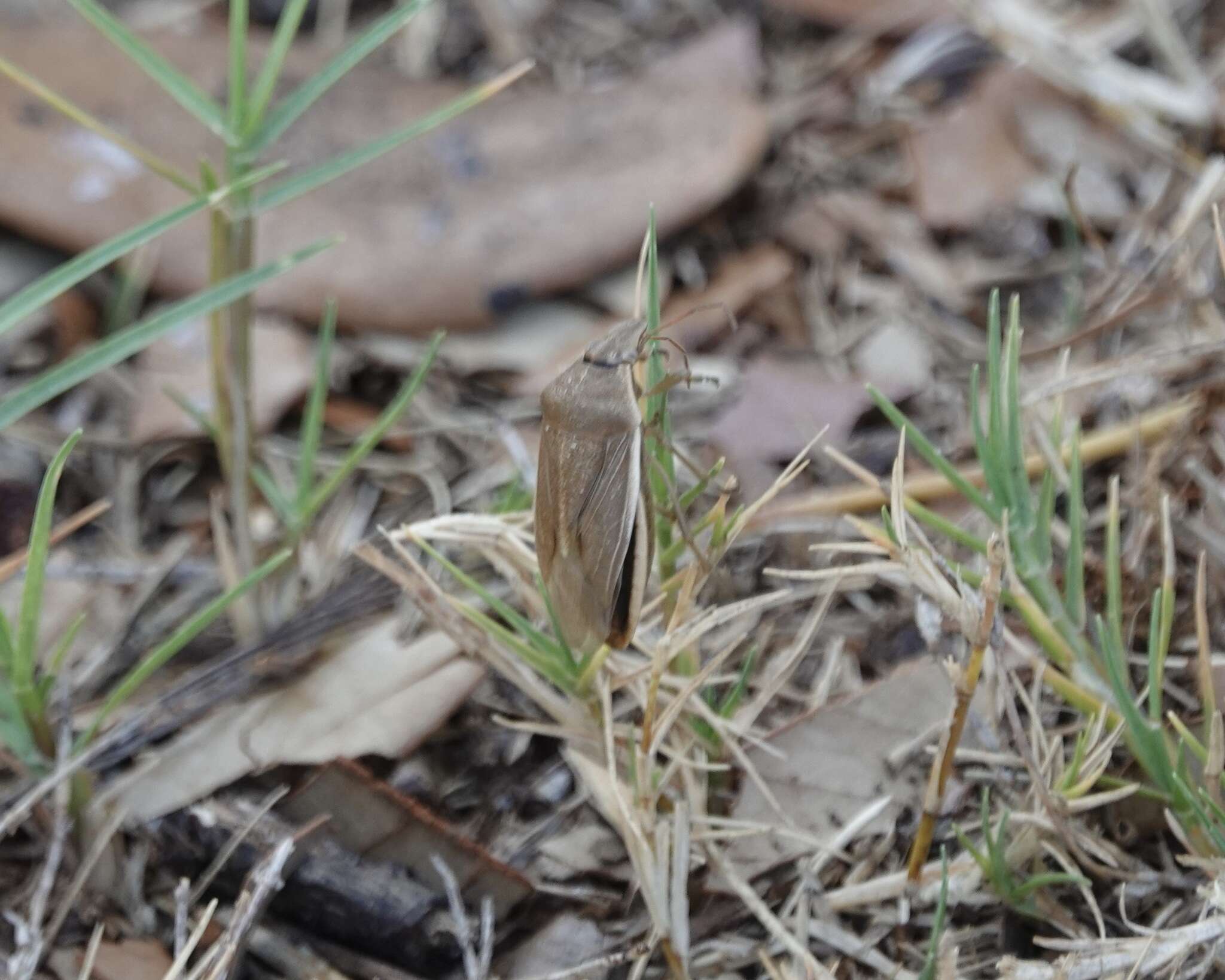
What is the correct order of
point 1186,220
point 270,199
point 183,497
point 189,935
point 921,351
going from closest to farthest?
point 189,935 → point 270,199 → point 1186,220 → point 183,497 → point 921,351

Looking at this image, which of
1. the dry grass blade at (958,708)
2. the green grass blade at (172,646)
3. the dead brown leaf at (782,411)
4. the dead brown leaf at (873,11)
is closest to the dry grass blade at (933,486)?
the dead brown leaf at (782,411)

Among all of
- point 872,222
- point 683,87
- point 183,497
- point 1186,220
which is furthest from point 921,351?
point 183,497

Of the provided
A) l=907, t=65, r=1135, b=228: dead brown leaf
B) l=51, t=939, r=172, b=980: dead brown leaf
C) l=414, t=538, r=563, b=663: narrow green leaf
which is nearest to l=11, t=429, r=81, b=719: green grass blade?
l=51, t=939, r=172, b=980: dead brown leaf

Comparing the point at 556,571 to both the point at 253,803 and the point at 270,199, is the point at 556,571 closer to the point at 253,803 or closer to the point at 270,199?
the point at 253,803

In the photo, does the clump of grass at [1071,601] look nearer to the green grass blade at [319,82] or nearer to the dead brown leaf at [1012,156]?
the green grass blade at [319,82]

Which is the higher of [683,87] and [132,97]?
[132,97]

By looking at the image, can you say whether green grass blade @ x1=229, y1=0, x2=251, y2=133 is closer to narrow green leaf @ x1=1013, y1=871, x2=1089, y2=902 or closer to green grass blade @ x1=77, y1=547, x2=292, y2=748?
green grass blade @ x1=77, y1=547, x2=292, y2=748

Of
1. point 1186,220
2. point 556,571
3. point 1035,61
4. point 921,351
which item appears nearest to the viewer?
point 556,571
